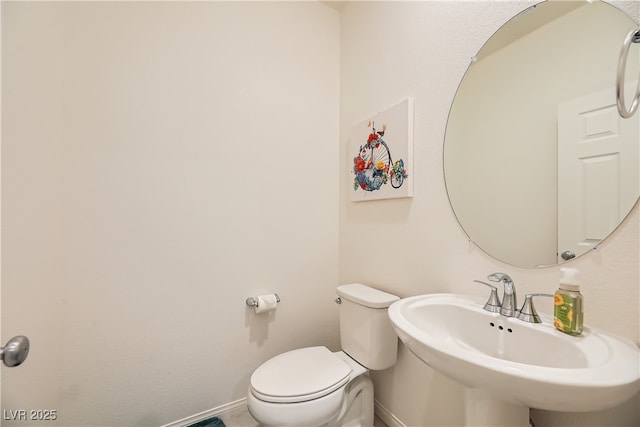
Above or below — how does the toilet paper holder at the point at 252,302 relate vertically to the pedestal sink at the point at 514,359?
below

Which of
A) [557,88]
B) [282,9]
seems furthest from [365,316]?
[282,9]

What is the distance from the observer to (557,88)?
2.64 feet

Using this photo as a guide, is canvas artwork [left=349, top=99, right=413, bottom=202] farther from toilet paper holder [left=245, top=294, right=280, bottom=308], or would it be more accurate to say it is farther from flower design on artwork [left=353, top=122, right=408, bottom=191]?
toilet paper holder [left=245, top=294, right=280, bottom=308]

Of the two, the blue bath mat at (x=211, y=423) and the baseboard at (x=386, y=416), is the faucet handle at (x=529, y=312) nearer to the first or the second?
the baseboard at (x=386, y=416)

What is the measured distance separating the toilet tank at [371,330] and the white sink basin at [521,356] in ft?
0.98

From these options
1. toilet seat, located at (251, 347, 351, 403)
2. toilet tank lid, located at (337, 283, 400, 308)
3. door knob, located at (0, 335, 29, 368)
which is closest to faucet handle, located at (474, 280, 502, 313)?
toilet tank lid, located at (337, 283, 400, 308)

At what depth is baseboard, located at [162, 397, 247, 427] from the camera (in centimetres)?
132

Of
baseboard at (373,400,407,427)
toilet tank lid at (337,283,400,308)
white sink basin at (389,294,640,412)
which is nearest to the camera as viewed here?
white sink basin at (389,294,640,412)

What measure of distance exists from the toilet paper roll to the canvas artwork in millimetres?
772

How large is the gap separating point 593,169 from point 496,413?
2.43ft

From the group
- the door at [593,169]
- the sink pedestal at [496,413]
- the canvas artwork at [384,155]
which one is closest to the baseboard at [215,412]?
the sink pedestal at [496,413]

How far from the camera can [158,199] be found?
1.28 m

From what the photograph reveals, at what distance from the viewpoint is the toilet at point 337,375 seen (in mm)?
1013

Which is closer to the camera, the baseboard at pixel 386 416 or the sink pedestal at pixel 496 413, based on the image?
the sink pedestal at pixel 496 413
